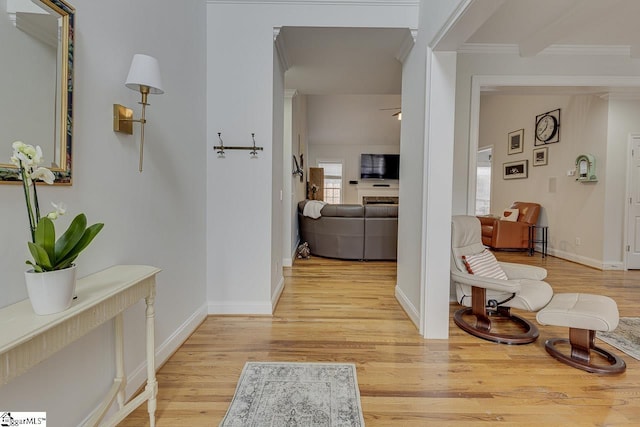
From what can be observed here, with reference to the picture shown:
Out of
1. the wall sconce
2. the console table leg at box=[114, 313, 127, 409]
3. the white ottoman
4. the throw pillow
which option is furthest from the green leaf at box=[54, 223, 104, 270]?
the throw pillow

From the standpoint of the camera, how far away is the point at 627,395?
179cm

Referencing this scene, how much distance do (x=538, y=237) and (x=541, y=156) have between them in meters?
1.56

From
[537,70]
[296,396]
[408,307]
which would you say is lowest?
[296,396]

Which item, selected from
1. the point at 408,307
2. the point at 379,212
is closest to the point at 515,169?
the point at 379,212

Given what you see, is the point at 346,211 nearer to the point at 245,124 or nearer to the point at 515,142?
the point at 245,124

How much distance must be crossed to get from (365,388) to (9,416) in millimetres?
1575

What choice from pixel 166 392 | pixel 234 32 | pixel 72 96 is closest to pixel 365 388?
pixel 166 392

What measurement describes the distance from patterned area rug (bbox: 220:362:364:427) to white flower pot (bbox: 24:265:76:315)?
991 millimetres

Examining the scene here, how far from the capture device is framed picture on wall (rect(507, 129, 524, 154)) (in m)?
6.43

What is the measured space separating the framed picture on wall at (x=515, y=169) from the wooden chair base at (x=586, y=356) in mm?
5060

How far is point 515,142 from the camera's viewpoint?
661cm

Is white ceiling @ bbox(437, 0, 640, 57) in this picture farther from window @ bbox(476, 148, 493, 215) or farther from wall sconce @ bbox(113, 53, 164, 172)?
window @ bbox(476, 148, 493, 215)

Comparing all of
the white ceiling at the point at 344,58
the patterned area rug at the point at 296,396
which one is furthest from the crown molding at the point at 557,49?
the patterned area rug at the point at 296,396

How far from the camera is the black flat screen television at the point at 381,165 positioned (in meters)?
10.1
